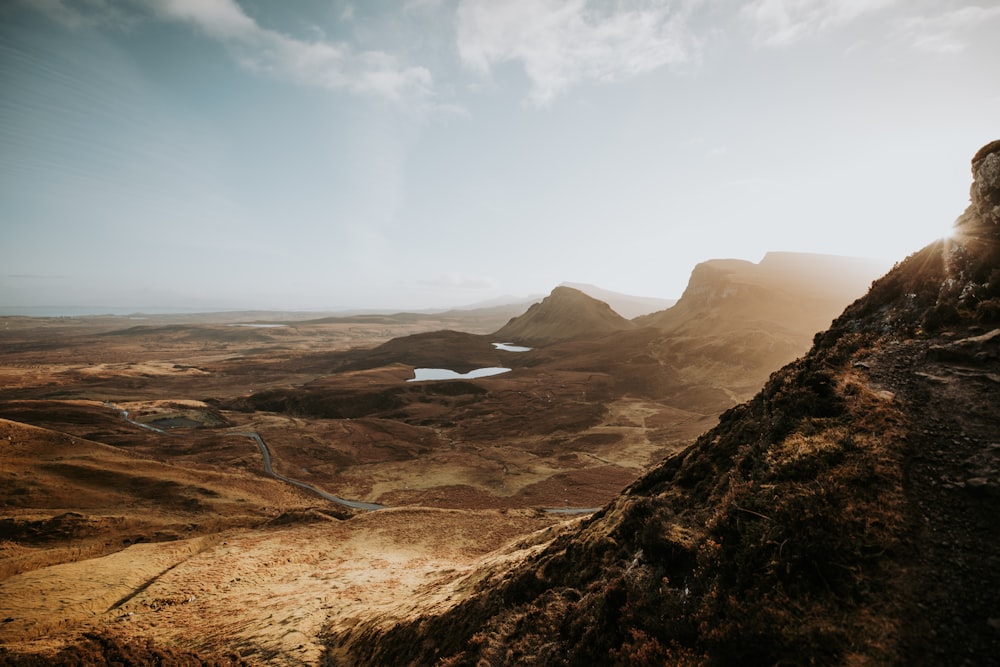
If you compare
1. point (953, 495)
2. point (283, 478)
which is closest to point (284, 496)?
point (283, 478)

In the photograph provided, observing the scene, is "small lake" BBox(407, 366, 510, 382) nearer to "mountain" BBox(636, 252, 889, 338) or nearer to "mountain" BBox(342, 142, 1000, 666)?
"mountain" BBox(636, 252, 889, 338)

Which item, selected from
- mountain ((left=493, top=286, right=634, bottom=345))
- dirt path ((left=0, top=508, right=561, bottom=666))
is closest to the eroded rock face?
dirt path ((left=0, top=508, right=561, bottom=666))

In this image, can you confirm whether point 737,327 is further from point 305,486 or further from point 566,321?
point 305,486

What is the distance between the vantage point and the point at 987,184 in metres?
12.6

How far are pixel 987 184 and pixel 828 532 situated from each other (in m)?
13.2

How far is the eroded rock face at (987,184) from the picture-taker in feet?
40.1

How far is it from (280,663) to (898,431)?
23167mm

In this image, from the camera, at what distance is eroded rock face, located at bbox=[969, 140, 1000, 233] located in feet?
40.1

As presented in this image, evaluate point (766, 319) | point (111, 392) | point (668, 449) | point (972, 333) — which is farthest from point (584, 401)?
point (111, 392)

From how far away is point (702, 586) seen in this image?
381 inches

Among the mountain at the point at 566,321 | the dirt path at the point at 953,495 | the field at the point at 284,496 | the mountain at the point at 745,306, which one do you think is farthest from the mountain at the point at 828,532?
the mountain at the point at 566,321

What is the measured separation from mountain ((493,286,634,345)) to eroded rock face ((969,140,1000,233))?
454 ft

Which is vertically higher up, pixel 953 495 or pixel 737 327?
pixel 737 327

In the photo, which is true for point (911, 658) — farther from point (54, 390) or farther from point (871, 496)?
point (54, 390)
